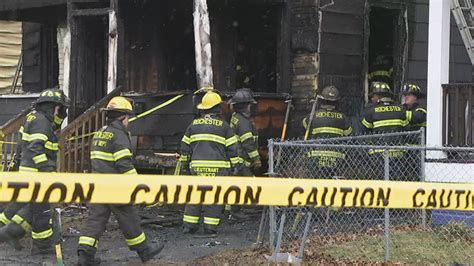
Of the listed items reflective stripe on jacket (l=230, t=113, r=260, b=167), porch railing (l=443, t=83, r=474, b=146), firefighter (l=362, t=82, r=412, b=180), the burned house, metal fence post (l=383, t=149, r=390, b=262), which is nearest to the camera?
metal fence post (l=383, t=149, r=390, b=262)

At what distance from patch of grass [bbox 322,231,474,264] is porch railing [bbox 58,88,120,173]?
4.43 m

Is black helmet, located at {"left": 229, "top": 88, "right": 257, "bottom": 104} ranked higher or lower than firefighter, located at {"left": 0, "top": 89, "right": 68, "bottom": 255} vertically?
higher

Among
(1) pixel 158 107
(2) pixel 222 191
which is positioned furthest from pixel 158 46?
(2) pixel 222 191

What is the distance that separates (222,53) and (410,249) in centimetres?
637

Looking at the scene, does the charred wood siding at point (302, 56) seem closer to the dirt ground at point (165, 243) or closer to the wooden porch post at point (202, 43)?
the wooden porch post at point (202, 43)

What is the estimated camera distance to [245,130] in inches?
418

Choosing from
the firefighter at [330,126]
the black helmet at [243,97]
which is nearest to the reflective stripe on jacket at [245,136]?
the black helmet at [243,97]

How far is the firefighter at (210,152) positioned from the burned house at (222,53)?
1.66 m

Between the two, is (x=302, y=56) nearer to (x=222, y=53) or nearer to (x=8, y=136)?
(x=222, y=53)

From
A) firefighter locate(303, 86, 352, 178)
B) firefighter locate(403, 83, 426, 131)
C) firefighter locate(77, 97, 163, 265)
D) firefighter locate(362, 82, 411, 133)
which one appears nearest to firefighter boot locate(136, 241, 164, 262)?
firefighter locate(77, 97, 163, 265)

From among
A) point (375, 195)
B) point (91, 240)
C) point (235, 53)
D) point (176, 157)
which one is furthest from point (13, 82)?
point (375, 195)

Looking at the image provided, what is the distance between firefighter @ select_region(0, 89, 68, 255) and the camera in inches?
340

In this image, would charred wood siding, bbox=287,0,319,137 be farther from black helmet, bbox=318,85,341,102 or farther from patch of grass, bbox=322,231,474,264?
patch of grass, bbox=322,231,474,264

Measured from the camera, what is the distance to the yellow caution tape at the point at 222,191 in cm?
447
